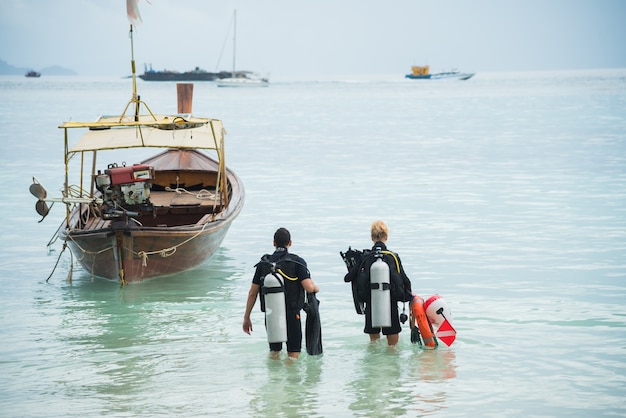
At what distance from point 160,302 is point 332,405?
521 cm

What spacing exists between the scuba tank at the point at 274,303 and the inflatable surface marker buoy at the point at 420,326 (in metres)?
1.65

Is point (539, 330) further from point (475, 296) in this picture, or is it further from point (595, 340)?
A: point (475, 296)

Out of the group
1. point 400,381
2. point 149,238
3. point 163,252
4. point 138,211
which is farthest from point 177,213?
point 400,381

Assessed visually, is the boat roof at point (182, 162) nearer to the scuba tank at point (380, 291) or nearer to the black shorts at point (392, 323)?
the black shorts at point (392, 323)

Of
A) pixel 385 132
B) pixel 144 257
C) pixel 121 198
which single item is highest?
pixel 385 132

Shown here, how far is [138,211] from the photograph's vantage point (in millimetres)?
15227

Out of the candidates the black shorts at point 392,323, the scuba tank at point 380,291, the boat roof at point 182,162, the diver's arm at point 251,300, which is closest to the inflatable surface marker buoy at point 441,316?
the black shorts at point 392,323

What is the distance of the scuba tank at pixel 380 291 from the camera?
31.3 ft

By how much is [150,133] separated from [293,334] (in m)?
7.69

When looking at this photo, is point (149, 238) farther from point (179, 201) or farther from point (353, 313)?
point (179, 201)

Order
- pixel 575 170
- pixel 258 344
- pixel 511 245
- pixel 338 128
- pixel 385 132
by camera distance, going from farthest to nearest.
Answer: pixel 338 128, pixel 385 132, pixel 575 170, pixel 511 245, pixel 258 344

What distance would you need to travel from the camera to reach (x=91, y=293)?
1422 centimetres

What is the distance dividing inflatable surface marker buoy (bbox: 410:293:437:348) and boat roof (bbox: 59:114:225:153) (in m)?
6.13

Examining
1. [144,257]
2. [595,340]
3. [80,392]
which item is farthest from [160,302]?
[595,340]
